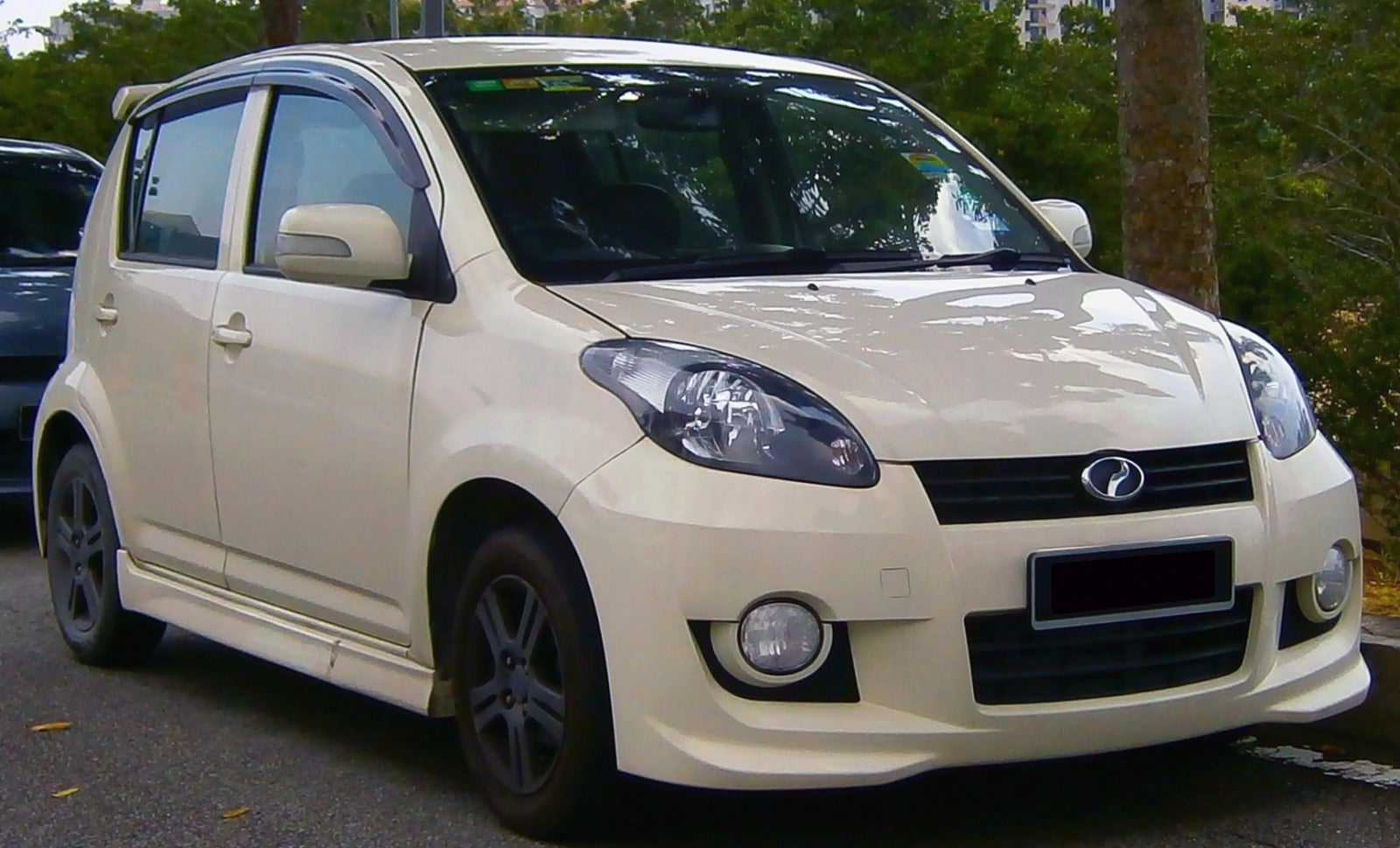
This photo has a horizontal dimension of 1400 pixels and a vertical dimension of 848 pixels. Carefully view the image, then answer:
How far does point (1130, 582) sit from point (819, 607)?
60 centimetres

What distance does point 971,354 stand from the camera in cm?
431

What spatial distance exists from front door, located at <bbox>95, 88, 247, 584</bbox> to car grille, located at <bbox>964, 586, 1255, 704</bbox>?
95.9 inches

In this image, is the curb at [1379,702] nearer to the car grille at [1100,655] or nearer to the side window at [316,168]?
the car grille at [1100,655]

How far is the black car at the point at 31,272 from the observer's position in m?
9.47

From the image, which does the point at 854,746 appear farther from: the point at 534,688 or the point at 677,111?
the point at 677,111

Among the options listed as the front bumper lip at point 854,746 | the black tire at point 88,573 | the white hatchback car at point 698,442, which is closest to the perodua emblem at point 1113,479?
the white hatchback car at point 698,442

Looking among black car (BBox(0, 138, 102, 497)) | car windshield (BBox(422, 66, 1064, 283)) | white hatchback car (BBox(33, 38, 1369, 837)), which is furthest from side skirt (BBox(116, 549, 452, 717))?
black car (BBox(0, 138, 102, 497))

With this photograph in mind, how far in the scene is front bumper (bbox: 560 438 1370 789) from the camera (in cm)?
397

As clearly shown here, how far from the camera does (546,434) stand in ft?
14.0

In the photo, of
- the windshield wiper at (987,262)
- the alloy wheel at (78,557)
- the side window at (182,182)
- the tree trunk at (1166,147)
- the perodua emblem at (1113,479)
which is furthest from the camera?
the tree trunk at (1166,147)

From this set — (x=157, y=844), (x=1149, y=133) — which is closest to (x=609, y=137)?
(x=157, y=844)

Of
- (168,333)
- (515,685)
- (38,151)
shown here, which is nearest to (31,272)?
(38,151)

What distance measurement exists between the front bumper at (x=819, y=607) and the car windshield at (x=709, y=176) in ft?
2.96

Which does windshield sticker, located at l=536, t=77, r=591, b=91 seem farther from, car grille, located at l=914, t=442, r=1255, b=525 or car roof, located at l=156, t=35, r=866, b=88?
car grille, located at l=914, t=442, r=1255, b=525
